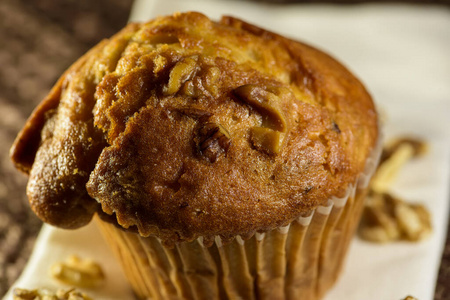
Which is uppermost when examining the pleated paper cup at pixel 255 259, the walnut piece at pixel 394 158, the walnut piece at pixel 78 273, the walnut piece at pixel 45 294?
the walnut piece at pixel 394 158

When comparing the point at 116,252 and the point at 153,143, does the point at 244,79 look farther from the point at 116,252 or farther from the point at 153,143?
the point at 116,252

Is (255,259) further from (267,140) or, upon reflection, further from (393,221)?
(393,221)

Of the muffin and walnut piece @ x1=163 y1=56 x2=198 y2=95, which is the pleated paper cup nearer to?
the muffin

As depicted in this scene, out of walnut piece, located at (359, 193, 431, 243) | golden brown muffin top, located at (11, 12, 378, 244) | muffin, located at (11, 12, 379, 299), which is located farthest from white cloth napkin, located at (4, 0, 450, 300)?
golden brown muffin top, located at (11, 12, 378, 244)

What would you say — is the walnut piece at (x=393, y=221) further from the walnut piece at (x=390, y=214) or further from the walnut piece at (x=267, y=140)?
the walnut piece at (x=267, y=140)

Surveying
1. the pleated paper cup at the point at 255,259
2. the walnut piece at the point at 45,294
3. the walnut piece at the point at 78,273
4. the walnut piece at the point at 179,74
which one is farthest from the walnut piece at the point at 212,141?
the walnut piece at the point at 78,273

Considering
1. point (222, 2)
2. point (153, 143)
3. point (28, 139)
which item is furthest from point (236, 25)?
point (222, 2)

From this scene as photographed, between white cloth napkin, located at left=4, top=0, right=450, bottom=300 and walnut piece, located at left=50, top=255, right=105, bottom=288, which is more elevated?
white cloth napkin, located at left=4, top=0, right=450, bottom=300

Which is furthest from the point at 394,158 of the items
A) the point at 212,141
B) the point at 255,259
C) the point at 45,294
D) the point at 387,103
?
the point at 45,294
